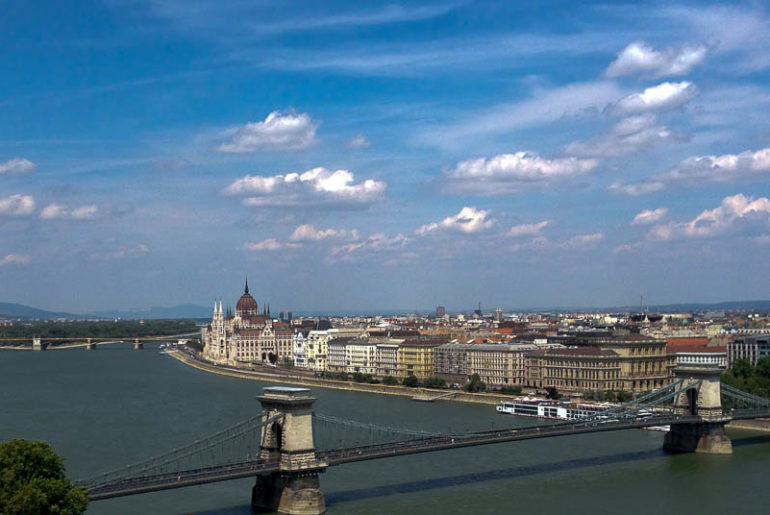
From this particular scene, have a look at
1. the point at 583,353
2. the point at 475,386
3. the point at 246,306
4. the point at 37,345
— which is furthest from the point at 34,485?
the point at 37,345

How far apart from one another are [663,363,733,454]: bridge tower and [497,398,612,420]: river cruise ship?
6673 mm

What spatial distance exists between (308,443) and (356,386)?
130ft

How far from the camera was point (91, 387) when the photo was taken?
61.8 m

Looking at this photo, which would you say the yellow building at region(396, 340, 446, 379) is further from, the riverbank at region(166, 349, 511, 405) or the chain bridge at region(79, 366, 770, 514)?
the chain bridge at region(79, 366, 770, 514)

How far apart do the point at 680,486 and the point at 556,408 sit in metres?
16.9

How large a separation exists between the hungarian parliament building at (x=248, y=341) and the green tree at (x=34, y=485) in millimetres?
70146

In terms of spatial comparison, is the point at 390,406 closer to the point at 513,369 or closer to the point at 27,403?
the point at 513,369

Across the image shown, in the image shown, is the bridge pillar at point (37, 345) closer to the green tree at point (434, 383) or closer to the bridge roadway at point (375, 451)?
the green tree at point (434, 383)

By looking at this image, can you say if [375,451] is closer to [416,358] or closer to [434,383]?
[434,383]

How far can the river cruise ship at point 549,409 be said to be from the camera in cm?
4609

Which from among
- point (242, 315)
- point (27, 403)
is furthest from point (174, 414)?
point (242, 315)

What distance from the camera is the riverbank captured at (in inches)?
2212

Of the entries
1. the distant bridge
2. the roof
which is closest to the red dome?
the distant bridge

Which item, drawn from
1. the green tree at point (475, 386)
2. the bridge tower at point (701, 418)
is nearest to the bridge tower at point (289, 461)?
the bridge tower at point (701, 418)
